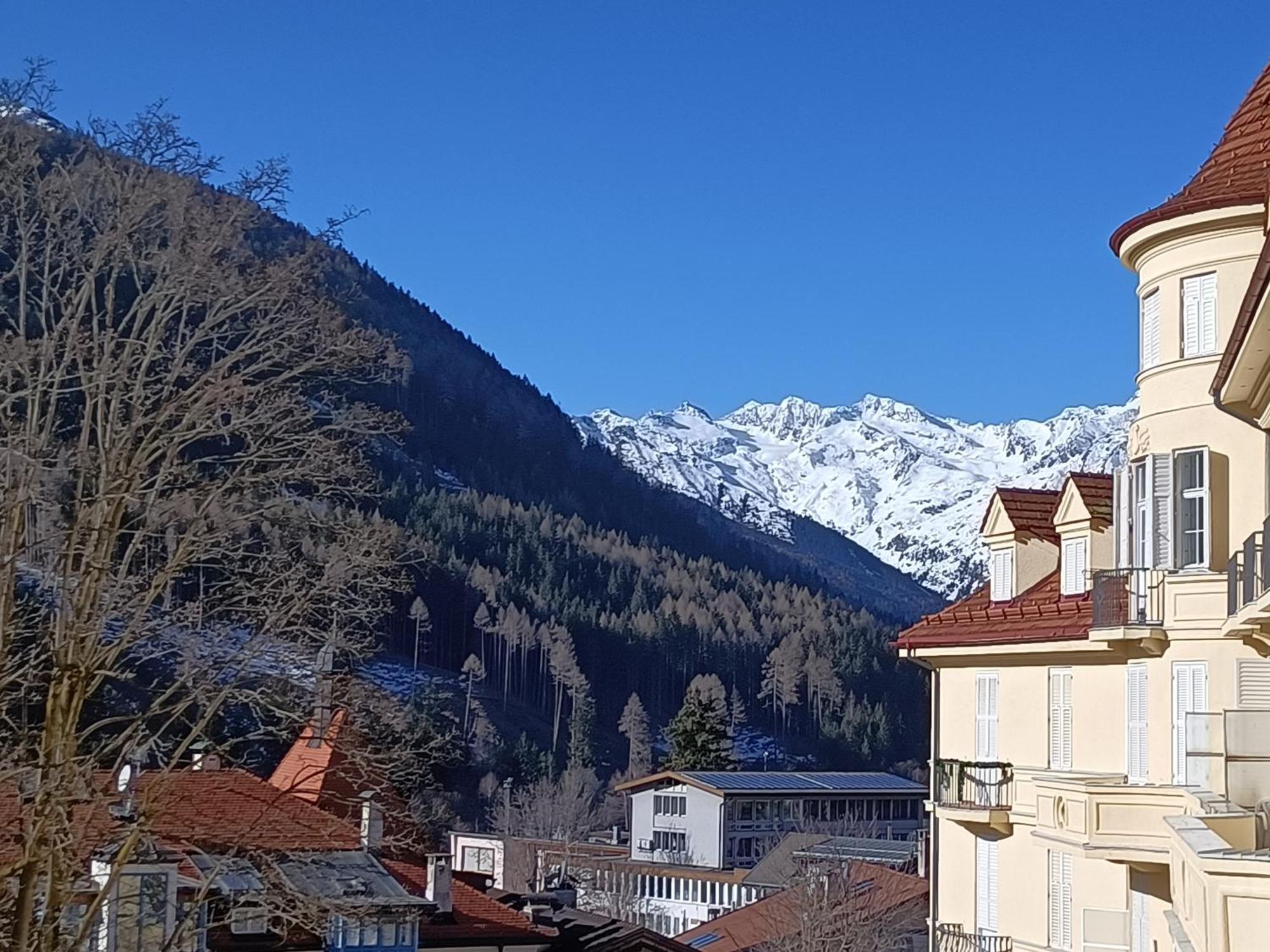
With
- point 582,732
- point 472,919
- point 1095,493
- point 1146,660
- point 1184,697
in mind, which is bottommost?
point 472,919

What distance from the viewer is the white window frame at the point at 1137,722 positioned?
69.2ft

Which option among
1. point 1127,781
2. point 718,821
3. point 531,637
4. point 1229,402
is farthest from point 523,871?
point 531,637

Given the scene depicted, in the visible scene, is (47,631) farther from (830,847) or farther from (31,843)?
(830,847)

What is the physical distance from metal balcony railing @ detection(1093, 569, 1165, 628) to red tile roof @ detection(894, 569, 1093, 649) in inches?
36.6

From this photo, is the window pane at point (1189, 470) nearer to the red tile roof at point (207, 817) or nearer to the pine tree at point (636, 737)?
the red tile roof at point (207, 817)

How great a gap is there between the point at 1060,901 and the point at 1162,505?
7782 mm

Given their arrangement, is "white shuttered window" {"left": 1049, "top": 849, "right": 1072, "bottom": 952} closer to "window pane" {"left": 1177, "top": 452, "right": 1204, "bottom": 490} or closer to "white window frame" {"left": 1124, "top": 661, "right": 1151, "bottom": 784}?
"white window frame" {"left": 1124, "top": 661, "right": 1151, "bottom": 784}

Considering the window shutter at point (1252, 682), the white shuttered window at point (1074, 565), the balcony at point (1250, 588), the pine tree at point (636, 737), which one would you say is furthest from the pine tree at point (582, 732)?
the balcony at point (1250, 588)

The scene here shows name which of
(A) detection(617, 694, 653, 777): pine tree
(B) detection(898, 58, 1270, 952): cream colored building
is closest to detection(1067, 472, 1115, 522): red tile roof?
(B) detection(898, 58, 1270, 952): cream colored building

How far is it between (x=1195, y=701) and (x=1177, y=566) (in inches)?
65.6

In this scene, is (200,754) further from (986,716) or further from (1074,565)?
(986,716)

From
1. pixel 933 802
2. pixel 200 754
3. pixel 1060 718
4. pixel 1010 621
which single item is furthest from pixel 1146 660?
pixel 200 754

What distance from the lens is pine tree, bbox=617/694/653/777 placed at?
170500 millimetres

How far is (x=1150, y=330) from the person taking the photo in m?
20.8
